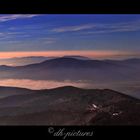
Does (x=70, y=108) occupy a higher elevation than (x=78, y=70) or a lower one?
lower

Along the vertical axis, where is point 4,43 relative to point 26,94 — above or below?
above

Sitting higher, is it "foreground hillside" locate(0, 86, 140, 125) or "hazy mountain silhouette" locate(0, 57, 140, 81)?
"hazy mountain silhouette" locate(0, 57, 140, 81)

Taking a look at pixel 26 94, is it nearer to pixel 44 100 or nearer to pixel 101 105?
pixel 44 100

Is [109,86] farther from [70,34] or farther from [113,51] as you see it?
[70,34]

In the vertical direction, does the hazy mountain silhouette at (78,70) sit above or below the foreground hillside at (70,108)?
above
